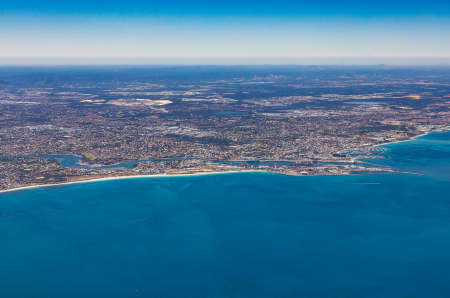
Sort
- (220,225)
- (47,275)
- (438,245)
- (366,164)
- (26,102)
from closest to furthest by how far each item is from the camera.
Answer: (47,275) < (438,245) < (220,225) < (366,164) < (26,102)

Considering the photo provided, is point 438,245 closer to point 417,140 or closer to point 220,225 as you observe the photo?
point 220,225

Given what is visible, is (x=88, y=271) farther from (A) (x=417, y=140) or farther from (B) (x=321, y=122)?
(B) (x=321, y=122)

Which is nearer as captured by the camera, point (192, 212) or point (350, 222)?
point (350, 222)

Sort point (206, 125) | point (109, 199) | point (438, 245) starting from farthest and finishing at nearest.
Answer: point (206, 125)
point (109, 199)
point (438, 245)

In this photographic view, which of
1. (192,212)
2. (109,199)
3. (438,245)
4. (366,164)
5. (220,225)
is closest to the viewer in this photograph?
(438,245)

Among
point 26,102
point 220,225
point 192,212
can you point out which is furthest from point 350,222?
point 26,102

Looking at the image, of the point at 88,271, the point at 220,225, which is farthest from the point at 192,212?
Result: the point at 88,271
